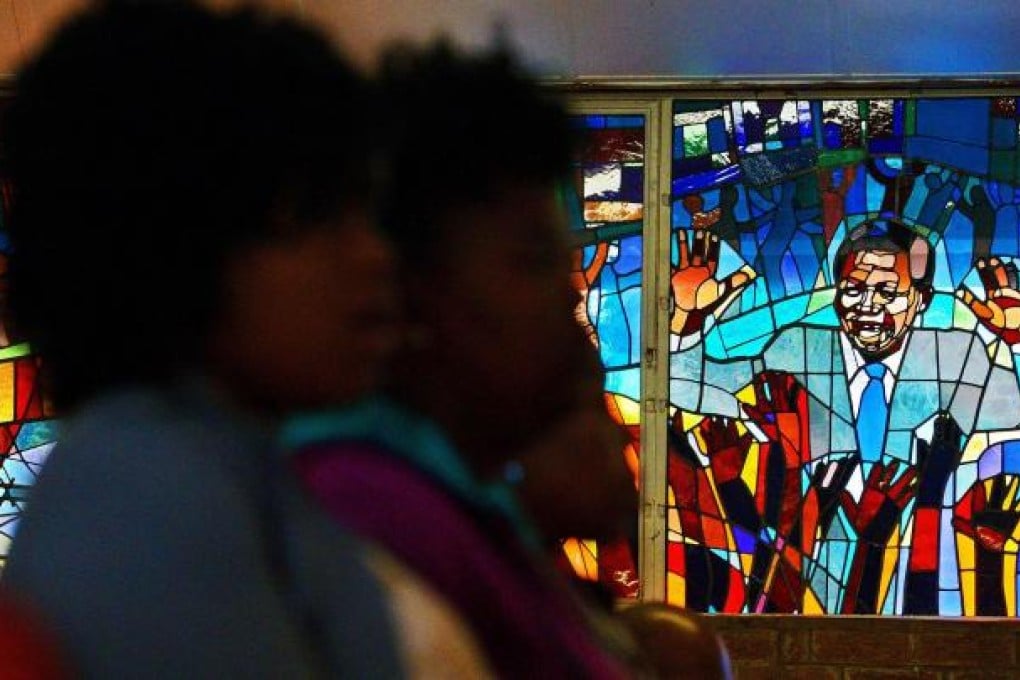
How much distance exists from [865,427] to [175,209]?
3.81 metres

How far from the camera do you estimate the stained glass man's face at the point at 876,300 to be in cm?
421

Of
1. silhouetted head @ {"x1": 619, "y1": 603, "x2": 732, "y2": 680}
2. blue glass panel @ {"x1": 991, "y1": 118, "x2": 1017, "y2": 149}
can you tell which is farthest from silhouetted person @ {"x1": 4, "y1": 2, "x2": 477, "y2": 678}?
blue glass panel @ {"x1": 991, "y1": 118, "x2": 1017, "y2": 149}

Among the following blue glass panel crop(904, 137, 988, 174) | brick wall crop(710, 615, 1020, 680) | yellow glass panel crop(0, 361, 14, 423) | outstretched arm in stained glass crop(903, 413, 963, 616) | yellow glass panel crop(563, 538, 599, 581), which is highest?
blue glass panel crop(904, 137, 988, 174)

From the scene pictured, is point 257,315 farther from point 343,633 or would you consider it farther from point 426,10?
point 426,10

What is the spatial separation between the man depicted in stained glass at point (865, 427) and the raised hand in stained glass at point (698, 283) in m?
0.18

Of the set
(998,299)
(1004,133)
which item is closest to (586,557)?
(998,299)

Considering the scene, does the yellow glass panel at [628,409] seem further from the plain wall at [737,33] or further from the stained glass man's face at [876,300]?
the plain wall at [737,33]

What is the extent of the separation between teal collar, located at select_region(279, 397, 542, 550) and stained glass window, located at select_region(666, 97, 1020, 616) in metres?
3.57

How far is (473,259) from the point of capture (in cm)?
76

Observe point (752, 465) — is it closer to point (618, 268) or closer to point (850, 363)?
point (850, 363)

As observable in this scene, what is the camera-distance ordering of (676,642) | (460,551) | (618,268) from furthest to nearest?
(618,268) → (676,642) → (460,551)

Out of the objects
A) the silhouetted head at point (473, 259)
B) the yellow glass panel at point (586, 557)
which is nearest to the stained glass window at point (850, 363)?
the yellow glass panel at point (586, 557)

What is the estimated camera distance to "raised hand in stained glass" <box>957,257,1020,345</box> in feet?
13.8

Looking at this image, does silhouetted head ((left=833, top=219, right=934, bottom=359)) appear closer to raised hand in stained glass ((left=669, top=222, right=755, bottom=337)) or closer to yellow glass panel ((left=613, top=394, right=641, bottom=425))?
raised hand in stained glass ((left=669, top=222, right=755, bottom=337))
